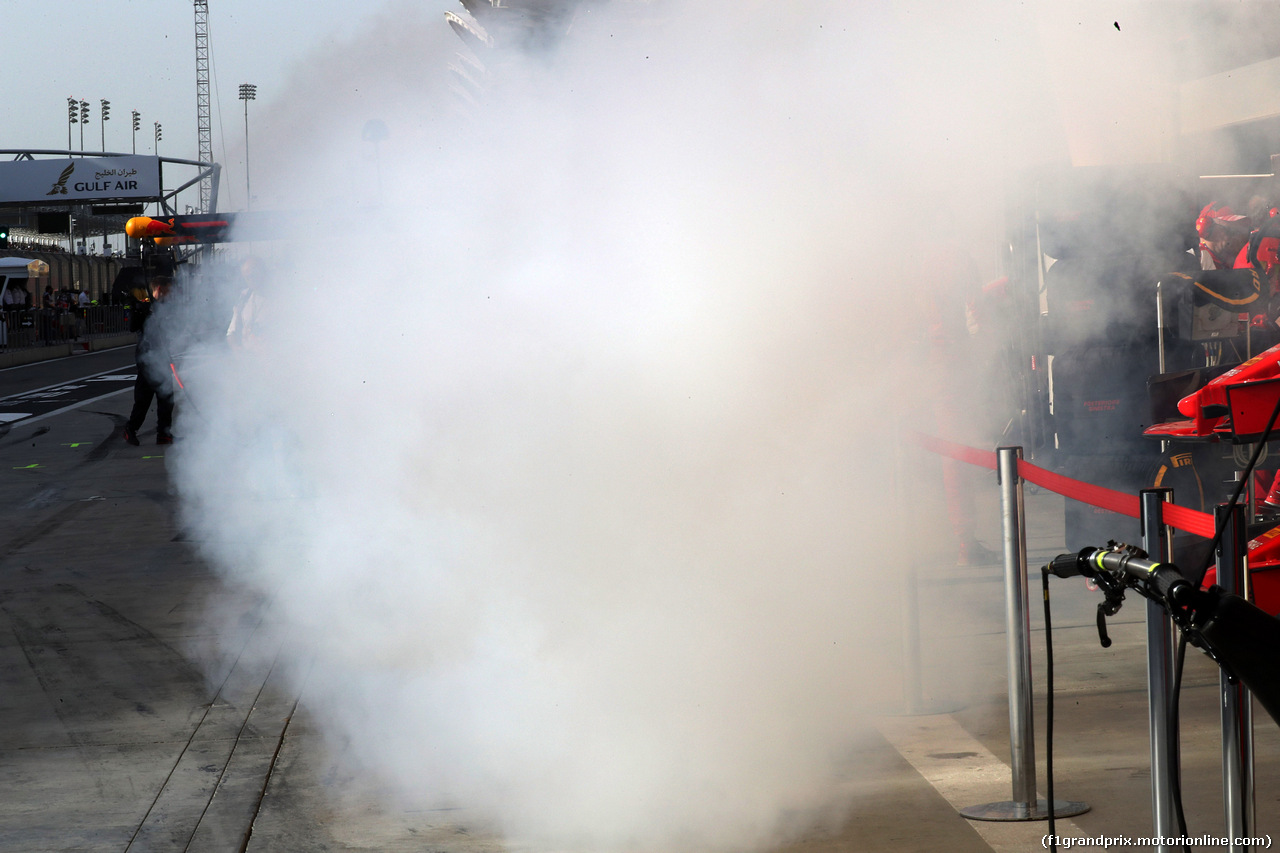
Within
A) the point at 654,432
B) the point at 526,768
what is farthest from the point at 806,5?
the point at 526,768

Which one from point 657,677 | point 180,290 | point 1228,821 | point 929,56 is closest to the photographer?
point 1228,821

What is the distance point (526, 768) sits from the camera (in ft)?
11.7

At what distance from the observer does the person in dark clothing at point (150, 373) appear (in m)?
10.2

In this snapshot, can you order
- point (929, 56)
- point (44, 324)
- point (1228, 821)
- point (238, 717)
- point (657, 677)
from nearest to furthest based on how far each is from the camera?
point (1228, 821) → point (929, 56) → point (657, 677) → point (238, 717) → point (44, 324)

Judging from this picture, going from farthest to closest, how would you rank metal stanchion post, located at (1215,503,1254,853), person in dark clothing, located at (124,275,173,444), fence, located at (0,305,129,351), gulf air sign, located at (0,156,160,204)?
1. gulf air sign, located at (0,156,160,204)
2. fence, located at (0,305,129,351)
3. person in dark clothing, located at (124,275,173,444)
4. metal stanchion post, located at (1215,503,1254,853)

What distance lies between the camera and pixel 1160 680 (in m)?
2.60

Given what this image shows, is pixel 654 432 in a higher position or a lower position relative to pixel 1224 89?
lower

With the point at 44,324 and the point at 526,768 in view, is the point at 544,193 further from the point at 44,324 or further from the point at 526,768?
the point at 44,324

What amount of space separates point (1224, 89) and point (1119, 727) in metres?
2.28

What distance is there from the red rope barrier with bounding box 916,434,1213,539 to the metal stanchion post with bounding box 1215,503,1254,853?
0.47ft

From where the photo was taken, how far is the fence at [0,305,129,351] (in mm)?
30209

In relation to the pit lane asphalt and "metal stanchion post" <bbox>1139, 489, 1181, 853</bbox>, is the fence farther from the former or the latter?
"metal stanchion post" <bbox>1139, 489, 1181, 853</bbox>

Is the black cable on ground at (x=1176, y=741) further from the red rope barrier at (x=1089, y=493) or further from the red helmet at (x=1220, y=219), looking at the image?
the red helmet at (x=1220, y=219)

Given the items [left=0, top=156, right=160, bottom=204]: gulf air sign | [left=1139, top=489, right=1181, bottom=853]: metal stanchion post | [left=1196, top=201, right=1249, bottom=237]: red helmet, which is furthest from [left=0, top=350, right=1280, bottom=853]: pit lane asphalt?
[left=0, top=156, right=160, bottom=204]: gulf air sign
